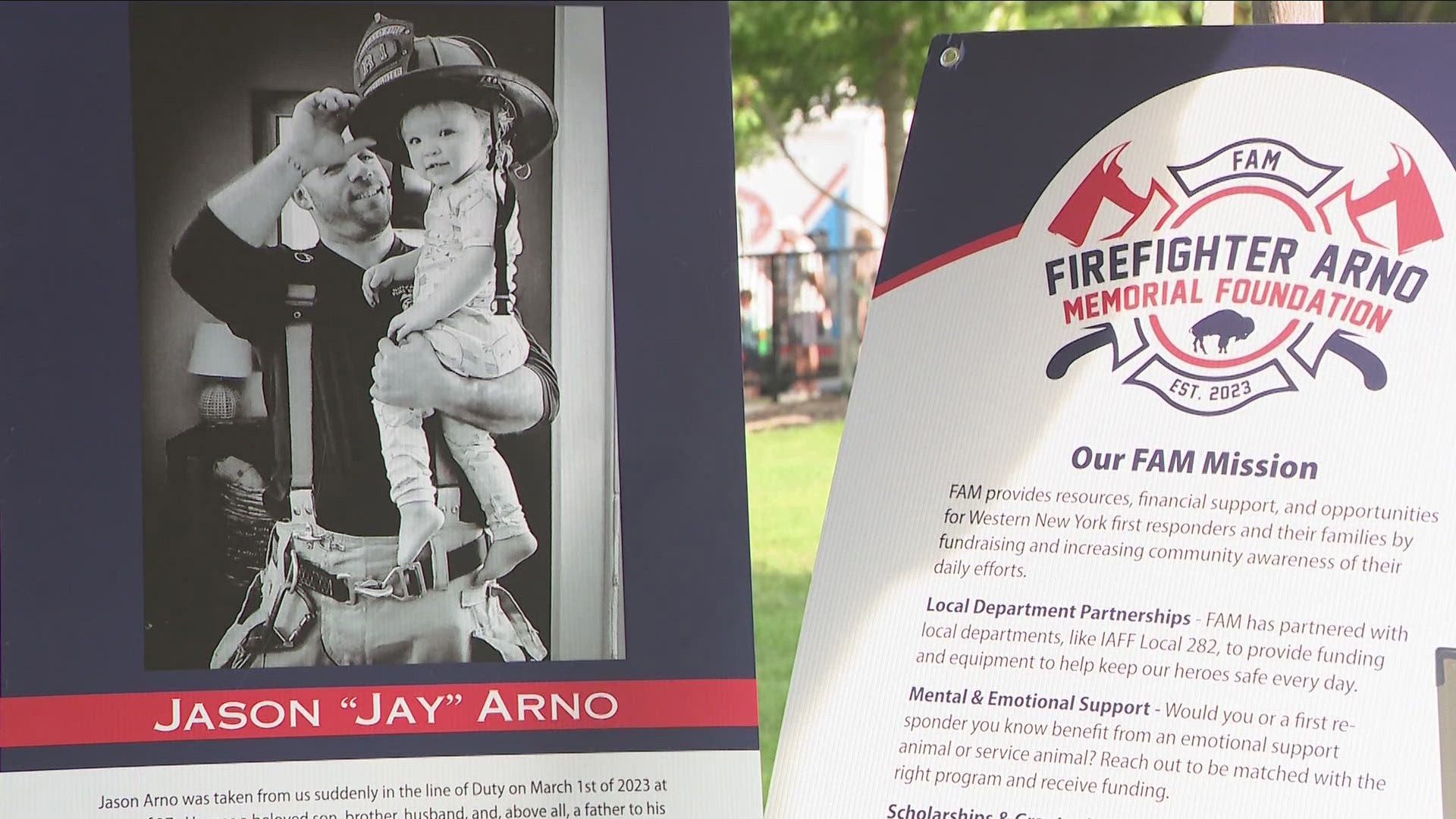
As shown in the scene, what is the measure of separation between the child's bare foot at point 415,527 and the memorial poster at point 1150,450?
0.57m

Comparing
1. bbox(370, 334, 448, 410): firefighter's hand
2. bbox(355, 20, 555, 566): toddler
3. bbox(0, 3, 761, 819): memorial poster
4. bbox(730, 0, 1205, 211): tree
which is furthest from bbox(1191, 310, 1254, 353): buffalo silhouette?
bbox(730, 0, 1205, 211): tree

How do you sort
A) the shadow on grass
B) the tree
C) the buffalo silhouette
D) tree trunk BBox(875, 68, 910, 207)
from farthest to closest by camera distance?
tree trunk BBox(875, 68, 910, 207)
the tree
the shadow on grass
the buffalo silhouette

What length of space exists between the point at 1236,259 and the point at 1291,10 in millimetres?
1449

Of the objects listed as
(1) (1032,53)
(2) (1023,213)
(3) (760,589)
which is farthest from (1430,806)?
(3) (760,589)

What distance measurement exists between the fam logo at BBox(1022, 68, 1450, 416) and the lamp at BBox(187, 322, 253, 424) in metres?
1.14

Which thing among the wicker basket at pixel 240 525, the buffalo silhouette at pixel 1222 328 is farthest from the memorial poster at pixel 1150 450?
the wicker basket at pixel 240 525

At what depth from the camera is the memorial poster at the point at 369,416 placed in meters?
1.88

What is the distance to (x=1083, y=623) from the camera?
1994 mm

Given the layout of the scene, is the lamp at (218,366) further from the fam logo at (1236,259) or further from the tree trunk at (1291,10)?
the tree trunk at (1291,10)

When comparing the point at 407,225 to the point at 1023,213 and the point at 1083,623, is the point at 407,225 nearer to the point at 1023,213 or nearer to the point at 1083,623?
the point at 1023,213

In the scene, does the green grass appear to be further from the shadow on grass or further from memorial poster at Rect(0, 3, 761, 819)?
memorial poster at Rect(0, 3, 761, 819)

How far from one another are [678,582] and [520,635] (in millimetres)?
233

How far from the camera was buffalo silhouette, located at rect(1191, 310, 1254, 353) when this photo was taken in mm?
2004

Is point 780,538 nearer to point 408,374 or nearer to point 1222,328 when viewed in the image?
point 1222,328
